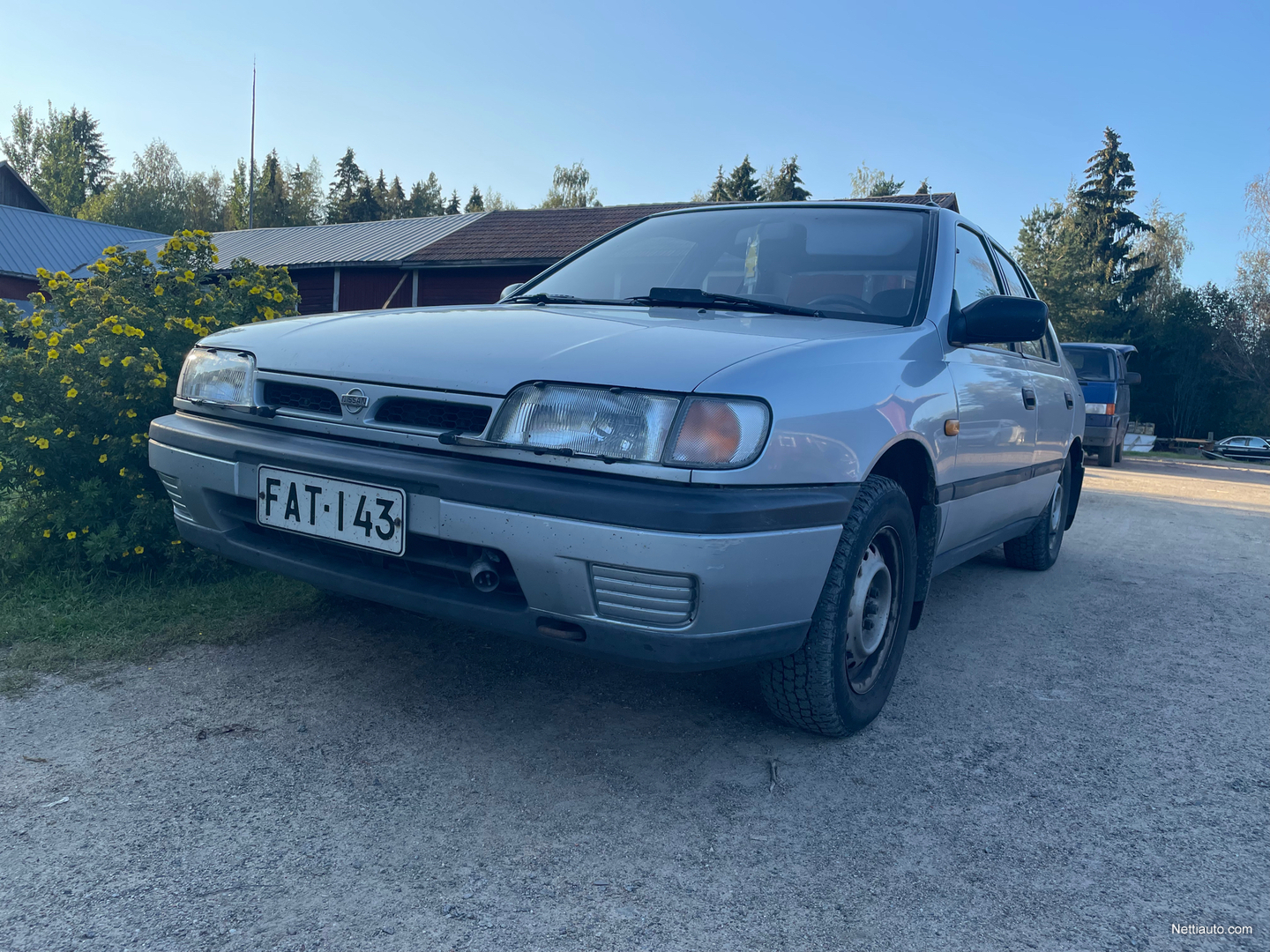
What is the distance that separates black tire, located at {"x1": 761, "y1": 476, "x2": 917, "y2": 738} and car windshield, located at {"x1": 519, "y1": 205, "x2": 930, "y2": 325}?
0.70m

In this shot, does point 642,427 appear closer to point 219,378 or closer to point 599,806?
point 599,806

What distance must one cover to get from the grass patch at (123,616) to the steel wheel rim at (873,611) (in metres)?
1.91

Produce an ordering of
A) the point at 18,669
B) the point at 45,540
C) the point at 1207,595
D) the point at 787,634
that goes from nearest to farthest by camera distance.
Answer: the point at 787,634
the point at 18,669
the point at 45,540
the point at 1207,595

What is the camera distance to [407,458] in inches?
83.4

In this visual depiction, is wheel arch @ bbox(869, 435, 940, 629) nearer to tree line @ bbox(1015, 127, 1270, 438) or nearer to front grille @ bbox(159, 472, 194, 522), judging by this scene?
front grille @ bbox(159, 472, 194, 522)

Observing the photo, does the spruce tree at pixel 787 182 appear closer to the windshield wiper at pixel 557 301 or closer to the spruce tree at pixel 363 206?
the spruce tree at pixel 363 206

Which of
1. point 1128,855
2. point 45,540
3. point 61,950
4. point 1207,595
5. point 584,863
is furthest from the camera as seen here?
point 1207,595

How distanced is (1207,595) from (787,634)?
11.4 feet

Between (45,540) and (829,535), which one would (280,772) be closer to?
(829,535)

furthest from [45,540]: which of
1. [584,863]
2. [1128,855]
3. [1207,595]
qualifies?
[1207,595]

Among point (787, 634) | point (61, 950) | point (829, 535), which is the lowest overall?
point (61, 950)

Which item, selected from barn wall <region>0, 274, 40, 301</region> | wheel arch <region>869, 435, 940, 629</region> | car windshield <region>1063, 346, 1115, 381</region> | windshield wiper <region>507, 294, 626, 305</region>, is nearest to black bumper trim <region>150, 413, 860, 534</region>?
wheel arch <region>869, 435, 940, 629</region>

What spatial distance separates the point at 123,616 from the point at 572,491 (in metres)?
2.07

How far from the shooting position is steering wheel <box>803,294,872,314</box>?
2.84 m
